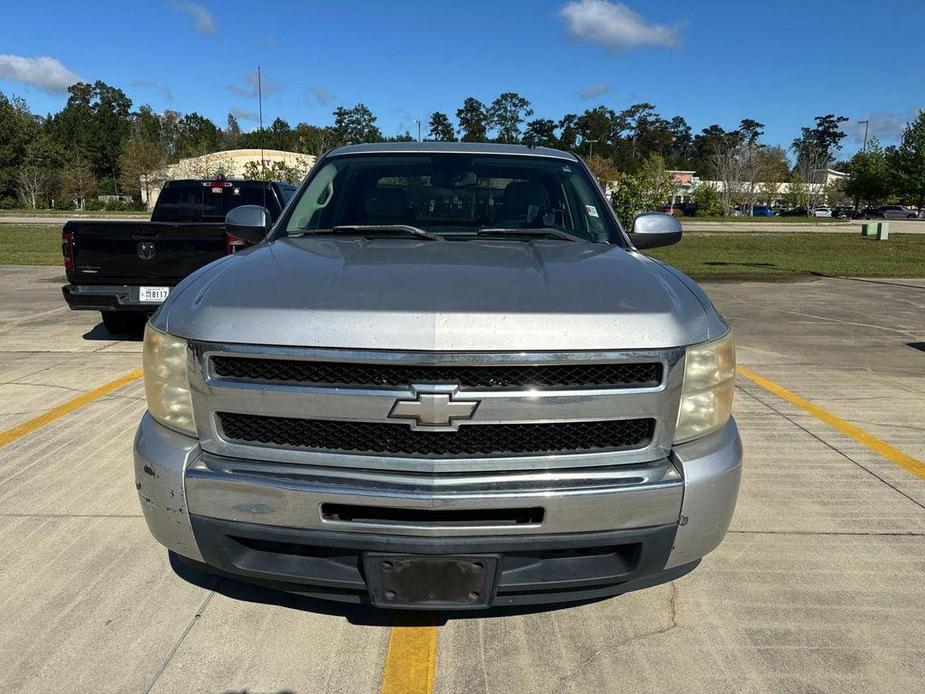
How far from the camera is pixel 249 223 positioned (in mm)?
4094

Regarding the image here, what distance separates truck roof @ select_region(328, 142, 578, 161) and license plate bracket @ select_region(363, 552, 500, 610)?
256cm

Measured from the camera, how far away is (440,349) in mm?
2180

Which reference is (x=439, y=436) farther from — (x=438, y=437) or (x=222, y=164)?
(x=222, y=164)

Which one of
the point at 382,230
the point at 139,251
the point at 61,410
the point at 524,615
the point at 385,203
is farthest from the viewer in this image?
the point at 139,251

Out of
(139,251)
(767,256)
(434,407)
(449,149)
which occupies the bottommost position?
(767,256)

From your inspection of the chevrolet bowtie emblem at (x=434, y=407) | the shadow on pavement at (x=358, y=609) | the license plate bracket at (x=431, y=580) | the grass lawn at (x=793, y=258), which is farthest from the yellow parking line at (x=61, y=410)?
the grass lawn at (x=793, y=258)

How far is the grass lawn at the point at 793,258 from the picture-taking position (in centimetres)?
1614

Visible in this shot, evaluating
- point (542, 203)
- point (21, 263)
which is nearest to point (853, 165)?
point (21, 263)

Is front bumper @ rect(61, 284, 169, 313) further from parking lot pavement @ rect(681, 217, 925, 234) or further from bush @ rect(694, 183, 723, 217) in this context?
bush @ rect(694, 183, 723, 217)

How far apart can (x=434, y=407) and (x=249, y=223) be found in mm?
2334

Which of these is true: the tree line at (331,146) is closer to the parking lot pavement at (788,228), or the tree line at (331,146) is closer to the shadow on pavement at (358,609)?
the parking lot pavement at (788,228)

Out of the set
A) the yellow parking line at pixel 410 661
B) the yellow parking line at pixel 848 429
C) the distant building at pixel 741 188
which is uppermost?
the distant building at pixel 741 188

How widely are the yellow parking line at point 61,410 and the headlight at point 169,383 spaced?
2.98 metres

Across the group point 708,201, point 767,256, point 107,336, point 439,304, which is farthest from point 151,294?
point 708,201
